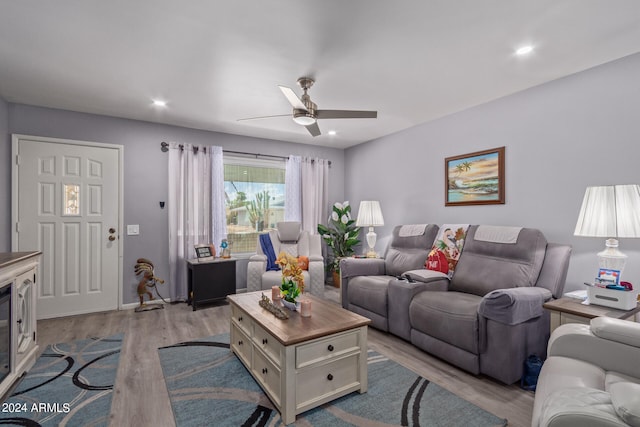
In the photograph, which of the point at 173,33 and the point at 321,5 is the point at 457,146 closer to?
the point at 321,5

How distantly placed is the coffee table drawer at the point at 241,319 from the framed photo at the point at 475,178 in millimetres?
2684

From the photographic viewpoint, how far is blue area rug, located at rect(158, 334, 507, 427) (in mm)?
1776

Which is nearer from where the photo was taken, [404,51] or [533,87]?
[404,51]

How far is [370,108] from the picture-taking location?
3.54 meters

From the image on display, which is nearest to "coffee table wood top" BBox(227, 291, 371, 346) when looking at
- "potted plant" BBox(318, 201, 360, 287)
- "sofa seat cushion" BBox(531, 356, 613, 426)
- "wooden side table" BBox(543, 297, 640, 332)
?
"sofa seat cushion" BBox(531, 356, 613, 426)

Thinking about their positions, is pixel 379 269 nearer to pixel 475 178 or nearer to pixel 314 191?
pixel 475 178

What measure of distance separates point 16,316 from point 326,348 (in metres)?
2.18

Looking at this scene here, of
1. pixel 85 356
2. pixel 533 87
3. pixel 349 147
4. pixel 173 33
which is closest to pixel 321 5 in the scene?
pixel 173 33

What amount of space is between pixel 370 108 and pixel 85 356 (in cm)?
363

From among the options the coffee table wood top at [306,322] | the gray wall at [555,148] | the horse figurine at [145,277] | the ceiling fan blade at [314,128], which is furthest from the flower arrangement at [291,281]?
the horse figurine at [145,277]

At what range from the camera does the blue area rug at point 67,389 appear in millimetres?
1813

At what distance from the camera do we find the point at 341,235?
16.7ft

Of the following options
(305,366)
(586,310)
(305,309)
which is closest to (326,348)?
(305,366)

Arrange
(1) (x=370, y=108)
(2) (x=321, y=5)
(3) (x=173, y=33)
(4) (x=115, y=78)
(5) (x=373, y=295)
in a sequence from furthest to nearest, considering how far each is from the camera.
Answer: (1) (x=370, y=108) → (5) (x=373, y=295) → (4) (x=115, y=78) → (3) (x=173, y=33) → (2) (x=321, y=5)
